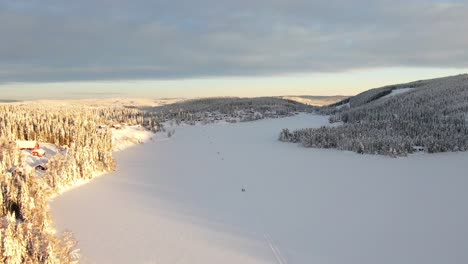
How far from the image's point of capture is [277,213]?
11.7 m

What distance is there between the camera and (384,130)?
1180 inches

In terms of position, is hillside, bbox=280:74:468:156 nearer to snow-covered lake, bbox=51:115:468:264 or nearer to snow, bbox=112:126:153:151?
snow-covered lake, bbox=51:115:468:264

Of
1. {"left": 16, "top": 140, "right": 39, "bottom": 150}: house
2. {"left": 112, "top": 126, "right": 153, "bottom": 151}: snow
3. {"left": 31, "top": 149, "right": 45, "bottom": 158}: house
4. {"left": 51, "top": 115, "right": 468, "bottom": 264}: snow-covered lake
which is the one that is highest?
{"left": 16, "top": 140, "right": 39, "bottom": 150}: house

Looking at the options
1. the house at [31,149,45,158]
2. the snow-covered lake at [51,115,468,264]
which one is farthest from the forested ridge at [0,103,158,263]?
the house at [31,149,45,158]

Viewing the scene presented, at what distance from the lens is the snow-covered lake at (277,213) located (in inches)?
344

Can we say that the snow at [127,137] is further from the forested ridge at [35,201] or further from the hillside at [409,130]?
the hillside at [409,130]

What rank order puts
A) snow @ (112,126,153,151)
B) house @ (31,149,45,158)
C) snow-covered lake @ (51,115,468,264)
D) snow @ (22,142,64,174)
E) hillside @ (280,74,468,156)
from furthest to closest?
snow @ (112,126,153,151) → hillside @ (280,74,468,156) → house @ (31,149,45,158) → snow @ (22,142,64,174) → snow-covered lake @ (51,115,468,264)

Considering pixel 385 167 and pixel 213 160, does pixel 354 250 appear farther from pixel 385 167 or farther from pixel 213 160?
pixel 213 160

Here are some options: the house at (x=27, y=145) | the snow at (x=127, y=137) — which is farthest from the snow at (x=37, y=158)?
the snow at (x=127, y=137)

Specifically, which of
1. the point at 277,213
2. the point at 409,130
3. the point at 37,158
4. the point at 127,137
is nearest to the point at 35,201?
the point at 277,213

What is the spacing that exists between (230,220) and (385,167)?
10.9m

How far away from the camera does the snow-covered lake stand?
8.73 meters

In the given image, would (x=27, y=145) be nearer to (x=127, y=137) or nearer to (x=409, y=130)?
(x=127, y=137)

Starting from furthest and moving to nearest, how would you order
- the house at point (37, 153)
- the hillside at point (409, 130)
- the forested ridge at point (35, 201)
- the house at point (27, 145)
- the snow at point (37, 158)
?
the hillside at point (409, 130) < the house at point (27, 145) < the house at point (37, 153) < the snow at point (37, 158) < the forested ridge at point (35, 201)
